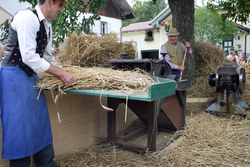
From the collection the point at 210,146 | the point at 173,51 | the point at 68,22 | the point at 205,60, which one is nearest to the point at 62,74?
the point at 210,146

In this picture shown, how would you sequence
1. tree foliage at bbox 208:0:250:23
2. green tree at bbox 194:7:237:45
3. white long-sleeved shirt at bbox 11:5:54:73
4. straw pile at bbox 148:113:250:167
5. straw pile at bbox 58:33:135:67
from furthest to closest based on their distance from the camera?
green tree at bbox 194:7:237:45 → tree foliage at bbox 208:0:250:23 → straw pile at bbox 58:33:135:67 → straw pile at bbox 148:113:250:167 → white long-sleeved shirt at bbox 11:5:54:73

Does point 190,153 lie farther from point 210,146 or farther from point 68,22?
point 68,22

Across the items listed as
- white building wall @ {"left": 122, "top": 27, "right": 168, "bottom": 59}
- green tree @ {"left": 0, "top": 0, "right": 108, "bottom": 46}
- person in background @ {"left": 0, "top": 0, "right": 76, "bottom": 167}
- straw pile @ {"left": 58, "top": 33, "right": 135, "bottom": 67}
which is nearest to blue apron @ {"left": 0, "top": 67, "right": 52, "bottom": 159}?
person in background @ {"left": 0, "top": 0, "right": 76, "bottom": 167}

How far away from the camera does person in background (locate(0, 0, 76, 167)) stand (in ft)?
6.28

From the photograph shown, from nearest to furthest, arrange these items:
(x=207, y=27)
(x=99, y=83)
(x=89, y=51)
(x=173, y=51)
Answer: (x=99, y=83) → (x=89, y=51) → (x=173, y=51) → (x=207, y=27)

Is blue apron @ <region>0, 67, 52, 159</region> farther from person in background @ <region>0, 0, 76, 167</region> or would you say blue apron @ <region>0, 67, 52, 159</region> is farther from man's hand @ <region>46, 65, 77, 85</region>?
man's hand @ <region>46, 65, 77, 85</region>

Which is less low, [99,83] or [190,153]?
[99,83]

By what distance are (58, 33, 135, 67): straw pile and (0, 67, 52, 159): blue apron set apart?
1.97 m

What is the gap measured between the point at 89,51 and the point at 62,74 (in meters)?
2.04

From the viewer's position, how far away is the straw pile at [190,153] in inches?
109

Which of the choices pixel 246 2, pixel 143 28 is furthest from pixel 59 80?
pixel 143 28

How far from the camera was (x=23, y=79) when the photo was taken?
2.02 meters

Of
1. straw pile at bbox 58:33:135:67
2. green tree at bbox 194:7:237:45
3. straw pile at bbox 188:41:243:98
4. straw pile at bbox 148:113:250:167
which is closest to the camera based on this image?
straw pile at bbox 148:113:250:167

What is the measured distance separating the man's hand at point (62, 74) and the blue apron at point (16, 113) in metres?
0.24
